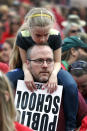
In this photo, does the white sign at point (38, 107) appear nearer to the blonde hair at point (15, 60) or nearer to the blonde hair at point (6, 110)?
the blonde hair at point (15, 60)

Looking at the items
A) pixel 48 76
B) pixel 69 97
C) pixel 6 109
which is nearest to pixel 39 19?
pixel 48 76

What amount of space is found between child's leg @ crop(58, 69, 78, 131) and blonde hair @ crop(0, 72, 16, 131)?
1.54 meters

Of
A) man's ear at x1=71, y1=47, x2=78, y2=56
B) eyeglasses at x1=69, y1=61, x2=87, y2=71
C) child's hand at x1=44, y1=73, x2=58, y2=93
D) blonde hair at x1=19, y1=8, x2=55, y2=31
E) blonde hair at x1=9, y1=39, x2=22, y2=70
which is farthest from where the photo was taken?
man's ear at x1=71, y1=47, x2=78, y2=56

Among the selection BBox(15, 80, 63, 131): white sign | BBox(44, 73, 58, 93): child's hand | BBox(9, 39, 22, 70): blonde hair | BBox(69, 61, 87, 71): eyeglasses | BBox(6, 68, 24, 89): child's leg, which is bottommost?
BBox(15, 80, 63, 131): white sign

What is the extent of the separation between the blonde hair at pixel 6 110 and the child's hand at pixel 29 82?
1439mm

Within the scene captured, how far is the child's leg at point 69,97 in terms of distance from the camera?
5074mm

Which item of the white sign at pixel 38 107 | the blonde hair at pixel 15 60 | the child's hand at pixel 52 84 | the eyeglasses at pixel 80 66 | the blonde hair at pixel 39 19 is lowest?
the white sign at pixel 38 107

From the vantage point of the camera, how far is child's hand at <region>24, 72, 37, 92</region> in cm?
506

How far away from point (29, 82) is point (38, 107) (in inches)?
10.5

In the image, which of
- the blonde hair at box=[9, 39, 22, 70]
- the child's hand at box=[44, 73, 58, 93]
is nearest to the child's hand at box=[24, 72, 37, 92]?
the child's hand at box=[44, 73, 58, 93]

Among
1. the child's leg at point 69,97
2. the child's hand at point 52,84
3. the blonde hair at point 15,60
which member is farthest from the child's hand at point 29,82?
the blonde hair at point 15,60

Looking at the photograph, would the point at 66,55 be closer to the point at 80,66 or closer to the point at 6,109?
the point at 80,66

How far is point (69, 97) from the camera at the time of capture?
5.09 m

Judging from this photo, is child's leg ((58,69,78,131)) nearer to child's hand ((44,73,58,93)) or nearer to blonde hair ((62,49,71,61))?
child's hand ((44,73,58,93))
